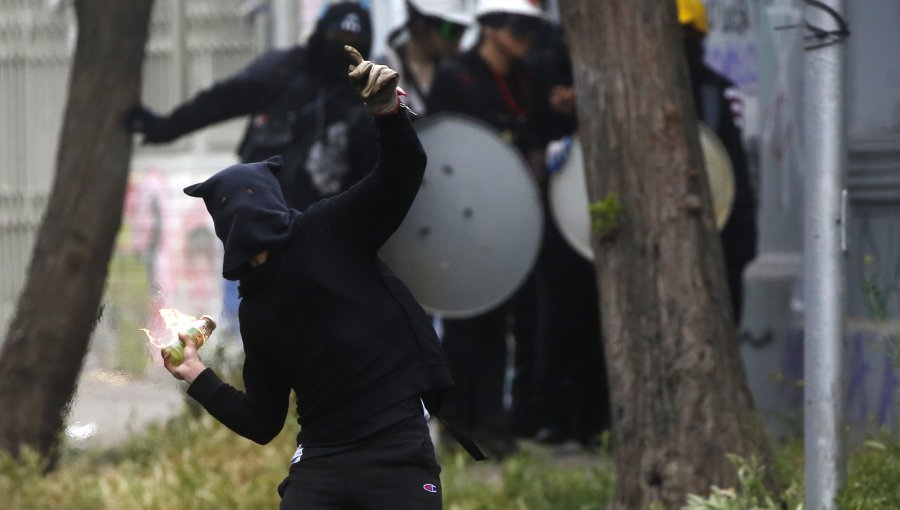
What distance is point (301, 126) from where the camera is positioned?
7551 mm

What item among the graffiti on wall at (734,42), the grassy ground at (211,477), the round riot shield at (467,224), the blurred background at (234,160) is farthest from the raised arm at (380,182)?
the graffiti on wall at (734,42)

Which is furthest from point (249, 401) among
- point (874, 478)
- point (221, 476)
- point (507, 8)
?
point (507, 8)

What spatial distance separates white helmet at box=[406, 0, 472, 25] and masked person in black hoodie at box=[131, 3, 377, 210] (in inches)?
18.7

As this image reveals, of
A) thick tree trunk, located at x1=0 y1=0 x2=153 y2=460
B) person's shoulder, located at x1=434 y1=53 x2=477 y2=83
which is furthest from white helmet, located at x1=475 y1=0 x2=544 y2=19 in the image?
thick tree trunk, located at x1=0 y1=0 x2=153 y2=460

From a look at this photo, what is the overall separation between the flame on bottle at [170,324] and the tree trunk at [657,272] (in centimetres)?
205

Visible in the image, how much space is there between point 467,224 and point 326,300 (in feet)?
10.3

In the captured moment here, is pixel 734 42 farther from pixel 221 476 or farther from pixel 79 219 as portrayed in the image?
pixel 221 476

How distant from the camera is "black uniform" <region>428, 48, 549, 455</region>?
751 cm

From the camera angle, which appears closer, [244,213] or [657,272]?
[244,213]

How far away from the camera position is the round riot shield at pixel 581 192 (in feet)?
23.3

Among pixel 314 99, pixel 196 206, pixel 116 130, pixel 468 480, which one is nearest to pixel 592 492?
pixel 468 480

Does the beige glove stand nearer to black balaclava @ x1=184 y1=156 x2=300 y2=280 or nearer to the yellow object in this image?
black balaclava @ x1=184 y1=156 x2=300 y2=280

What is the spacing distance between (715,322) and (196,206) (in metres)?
7.77

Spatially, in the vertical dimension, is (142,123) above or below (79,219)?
above
